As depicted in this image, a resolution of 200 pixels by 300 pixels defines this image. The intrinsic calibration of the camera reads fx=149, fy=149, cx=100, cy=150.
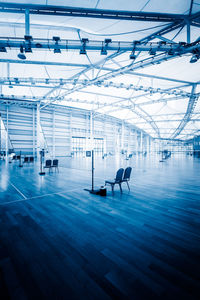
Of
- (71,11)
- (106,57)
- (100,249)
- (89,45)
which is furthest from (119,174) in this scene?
(106,57)

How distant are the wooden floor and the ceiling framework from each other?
7543 mm

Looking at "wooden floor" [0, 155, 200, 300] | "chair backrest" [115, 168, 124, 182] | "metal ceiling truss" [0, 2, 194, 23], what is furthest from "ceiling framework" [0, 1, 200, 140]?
"wooden floor" [0, 155, 200, 300]

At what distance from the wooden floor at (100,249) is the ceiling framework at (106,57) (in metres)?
7.54

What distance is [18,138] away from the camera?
23109mm

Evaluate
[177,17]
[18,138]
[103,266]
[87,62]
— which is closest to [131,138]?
[18,138]

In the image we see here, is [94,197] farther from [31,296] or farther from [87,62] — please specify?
[87,62]

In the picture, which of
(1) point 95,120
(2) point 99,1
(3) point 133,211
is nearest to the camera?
Result: (3) point 133,211

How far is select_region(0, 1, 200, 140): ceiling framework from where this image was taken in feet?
21.6

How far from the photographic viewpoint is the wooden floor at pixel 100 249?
198 centimetres

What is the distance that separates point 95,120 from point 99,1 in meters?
27.2

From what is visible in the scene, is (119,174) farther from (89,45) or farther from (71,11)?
(71,11)

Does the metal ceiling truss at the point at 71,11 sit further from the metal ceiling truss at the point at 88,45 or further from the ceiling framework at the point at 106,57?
the metal ceiling truss at the point at 88,45

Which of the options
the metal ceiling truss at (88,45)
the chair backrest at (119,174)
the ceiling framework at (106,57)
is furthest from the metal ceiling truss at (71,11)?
the chair backrest at (119,174)

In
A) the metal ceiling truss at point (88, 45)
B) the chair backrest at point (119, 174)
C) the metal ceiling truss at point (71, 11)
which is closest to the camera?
the metal ceiling truss at point (71, 11)
